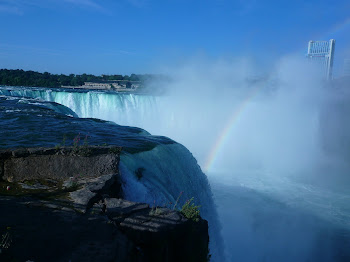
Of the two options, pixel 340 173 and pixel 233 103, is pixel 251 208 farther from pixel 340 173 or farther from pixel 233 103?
pixel 233 103

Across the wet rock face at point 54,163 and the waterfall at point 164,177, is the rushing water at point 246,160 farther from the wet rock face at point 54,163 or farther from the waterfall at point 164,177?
the wet rock face at point 54,163

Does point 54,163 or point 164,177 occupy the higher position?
point 54,163

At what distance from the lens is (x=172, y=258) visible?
10.5ft

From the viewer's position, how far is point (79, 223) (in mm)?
3312

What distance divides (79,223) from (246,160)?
20038 mm

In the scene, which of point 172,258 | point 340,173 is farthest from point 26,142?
point 340,173

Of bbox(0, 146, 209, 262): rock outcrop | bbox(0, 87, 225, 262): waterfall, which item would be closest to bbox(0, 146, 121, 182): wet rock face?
bbox(0, 146, 209, 262): rock outcrop

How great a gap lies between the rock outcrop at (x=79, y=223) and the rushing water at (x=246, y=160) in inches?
52.3

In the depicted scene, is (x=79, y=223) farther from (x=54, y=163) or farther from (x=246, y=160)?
(x=246, y=160)

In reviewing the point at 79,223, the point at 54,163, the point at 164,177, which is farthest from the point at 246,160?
the point at 79,223

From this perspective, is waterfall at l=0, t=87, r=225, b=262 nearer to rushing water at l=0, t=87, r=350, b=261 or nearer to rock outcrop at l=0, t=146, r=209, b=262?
rushing water at l=0, t=87, r=350, b=261

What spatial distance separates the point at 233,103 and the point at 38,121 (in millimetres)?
22326

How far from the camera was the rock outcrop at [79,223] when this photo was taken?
9.20 ft

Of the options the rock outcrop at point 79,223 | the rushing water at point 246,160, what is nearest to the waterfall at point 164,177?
the rushing water at point 246,160
